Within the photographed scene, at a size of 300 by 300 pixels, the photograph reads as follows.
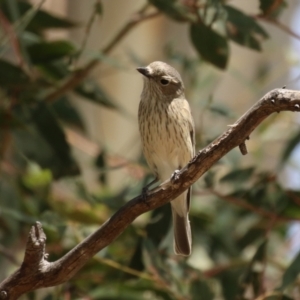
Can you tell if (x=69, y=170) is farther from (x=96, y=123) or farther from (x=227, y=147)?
(x=96, y=123)

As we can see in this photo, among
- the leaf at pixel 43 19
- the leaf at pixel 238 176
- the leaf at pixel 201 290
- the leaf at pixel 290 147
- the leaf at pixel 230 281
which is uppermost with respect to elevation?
the leaf at pixel 43 19

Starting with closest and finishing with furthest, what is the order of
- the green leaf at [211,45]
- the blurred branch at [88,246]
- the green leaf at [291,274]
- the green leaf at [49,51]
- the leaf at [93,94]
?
the blurred branch at [88,246]
the green leaf at [291,274]
the green leaf at [211,45]
the green leaf at [49,51]
the leaf at [93,94]

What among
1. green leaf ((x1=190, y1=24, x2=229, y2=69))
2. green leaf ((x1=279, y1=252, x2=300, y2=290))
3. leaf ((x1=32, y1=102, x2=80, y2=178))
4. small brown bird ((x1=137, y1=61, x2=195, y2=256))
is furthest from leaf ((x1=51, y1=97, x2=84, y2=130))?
green leaf ((x1=279, y1=252, x2=300, y2=290))

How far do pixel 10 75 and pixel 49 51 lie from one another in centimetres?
11

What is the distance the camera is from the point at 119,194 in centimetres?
159

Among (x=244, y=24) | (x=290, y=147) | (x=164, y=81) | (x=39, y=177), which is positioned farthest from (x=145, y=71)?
(x=290, y=147)

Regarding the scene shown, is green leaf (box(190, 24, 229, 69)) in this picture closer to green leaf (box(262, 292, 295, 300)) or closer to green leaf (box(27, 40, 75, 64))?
green leaf (box(27, 40, 75, 64))

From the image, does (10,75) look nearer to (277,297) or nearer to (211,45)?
(211,45)

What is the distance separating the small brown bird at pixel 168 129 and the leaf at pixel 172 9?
3.9 inches

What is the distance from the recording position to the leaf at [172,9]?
134 centimetres

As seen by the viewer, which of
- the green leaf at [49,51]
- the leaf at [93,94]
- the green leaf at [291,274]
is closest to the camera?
the green leaf at [291,274]

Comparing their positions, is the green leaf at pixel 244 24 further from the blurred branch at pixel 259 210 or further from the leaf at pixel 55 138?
the leaf at pixel 55 138

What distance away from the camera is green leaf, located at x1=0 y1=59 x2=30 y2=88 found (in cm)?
146

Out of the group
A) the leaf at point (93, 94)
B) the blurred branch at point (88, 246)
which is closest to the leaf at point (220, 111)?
the leaf at point (93, 94)
